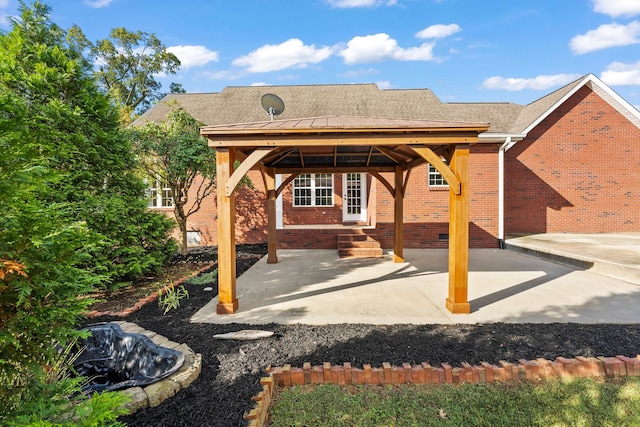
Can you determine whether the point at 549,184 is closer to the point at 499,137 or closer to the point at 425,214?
the point at 499,137

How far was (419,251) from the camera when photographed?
Answer: 10.6 metres

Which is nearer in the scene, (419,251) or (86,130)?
(86,130)

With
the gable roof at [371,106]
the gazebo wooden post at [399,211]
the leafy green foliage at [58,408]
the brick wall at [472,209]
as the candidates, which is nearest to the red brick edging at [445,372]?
the leafy green foliage at [58,408]

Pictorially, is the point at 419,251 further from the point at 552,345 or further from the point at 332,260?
the point at 552,345

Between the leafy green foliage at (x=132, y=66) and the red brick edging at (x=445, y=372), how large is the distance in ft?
92.9

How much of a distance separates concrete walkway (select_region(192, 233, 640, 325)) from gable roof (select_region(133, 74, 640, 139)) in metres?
6.03

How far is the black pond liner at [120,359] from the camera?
287 cm

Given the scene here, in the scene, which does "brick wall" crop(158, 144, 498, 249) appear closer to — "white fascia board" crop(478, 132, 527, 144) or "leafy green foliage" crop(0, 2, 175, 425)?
"white fascia board" crop(478, 132, 527, 144)

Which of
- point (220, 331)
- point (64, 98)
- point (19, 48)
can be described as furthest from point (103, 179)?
point (220, 331)

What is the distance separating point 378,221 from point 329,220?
208 cm

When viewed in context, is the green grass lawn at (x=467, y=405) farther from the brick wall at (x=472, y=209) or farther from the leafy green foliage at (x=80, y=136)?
the brick wall at (x=472, y=209)

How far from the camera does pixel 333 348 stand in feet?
11.2

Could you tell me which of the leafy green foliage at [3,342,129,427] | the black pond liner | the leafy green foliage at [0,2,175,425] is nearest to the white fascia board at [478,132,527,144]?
the leafy green foliage at [0,2,175,425]

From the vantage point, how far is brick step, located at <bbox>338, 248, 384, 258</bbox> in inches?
379
